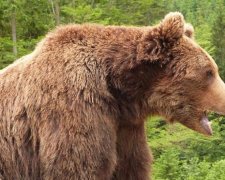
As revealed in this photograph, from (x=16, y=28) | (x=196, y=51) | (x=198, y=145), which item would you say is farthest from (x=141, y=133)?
(x=198, y=145)

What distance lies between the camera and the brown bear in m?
3.28

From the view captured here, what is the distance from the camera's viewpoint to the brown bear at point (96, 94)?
3.28m

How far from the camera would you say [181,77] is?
3.44m

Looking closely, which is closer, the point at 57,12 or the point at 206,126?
the point at 206,126

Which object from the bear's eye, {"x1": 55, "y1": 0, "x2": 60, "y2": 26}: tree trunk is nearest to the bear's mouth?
the bear's eye

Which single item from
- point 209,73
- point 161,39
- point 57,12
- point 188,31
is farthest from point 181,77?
point 57,12

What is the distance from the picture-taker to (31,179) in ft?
11.4

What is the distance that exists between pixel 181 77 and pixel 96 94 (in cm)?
56

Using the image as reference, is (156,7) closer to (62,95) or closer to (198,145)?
(198,145)

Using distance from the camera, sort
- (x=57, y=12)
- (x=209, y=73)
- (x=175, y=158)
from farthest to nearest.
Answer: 1. (x=57, y=12)
2. (x=175, y=158)
3. (x=209, y=73)

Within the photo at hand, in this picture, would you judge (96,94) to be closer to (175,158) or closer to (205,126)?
(205,126)

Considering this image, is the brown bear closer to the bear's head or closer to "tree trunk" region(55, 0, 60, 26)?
the bear's head

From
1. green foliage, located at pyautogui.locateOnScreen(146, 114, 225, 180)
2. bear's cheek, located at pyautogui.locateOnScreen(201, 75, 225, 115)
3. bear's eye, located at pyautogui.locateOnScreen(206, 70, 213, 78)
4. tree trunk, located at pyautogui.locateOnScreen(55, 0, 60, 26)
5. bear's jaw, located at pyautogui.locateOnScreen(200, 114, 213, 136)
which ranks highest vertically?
bear's eye, located at pyautogui.locateOnScreen(206, 70, 213, 78)

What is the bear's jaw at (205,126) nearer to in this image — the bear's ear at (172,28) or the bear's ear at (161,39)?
the bear's ear at (161,39)
